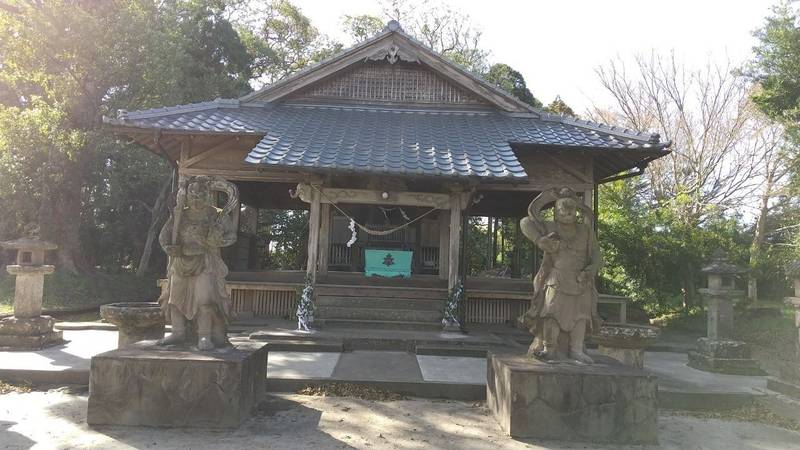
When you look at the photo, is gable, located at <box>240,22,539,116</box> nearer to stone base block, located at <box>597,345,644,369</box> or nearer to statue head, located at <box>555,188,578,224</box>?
stone base block, located at <box>597,345,644,369</box>

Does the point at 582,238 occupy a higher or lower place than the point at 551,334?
higher

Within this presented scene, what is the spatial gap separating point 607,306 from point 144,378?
1385 centimetres

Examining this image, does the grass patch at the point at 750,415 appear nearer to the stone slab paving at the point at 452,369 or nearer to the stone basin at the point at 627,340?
the stone basin at the point at 627,340

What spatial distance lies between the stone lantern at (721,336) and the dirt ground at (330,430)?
2.96 m

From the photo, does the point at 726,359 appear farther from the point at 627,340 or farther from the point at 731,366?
the point at 627,340

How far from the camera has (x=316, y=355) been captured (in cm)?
775

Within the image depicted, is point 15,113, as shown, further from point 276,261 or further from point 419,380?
point 419,380

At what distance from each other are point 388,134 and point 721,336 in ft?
23.7

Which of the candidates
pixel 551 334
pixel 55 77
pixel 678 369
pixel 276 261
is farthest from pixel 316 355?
pixel 276 261

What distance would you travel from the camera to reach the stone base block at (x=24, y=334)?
774 cm

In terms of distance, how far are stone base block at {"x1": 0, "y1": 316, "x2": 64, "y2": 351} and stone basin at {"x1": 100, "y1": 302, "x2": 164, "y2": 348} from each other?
2.73 metres

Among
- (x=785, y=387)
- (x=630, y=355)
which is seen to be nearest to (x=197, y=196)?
(x=630, y=355)

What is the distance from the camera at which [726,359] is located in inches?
323

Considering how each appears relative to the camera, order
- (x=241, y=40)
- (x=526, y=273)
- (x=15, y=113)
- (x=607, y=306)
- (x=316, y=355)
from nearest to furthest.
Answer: (x=316, y=355) < (x=15, y=113) < (x=607, y=306) < (x=526, y=273) < (x=241, y=40)
